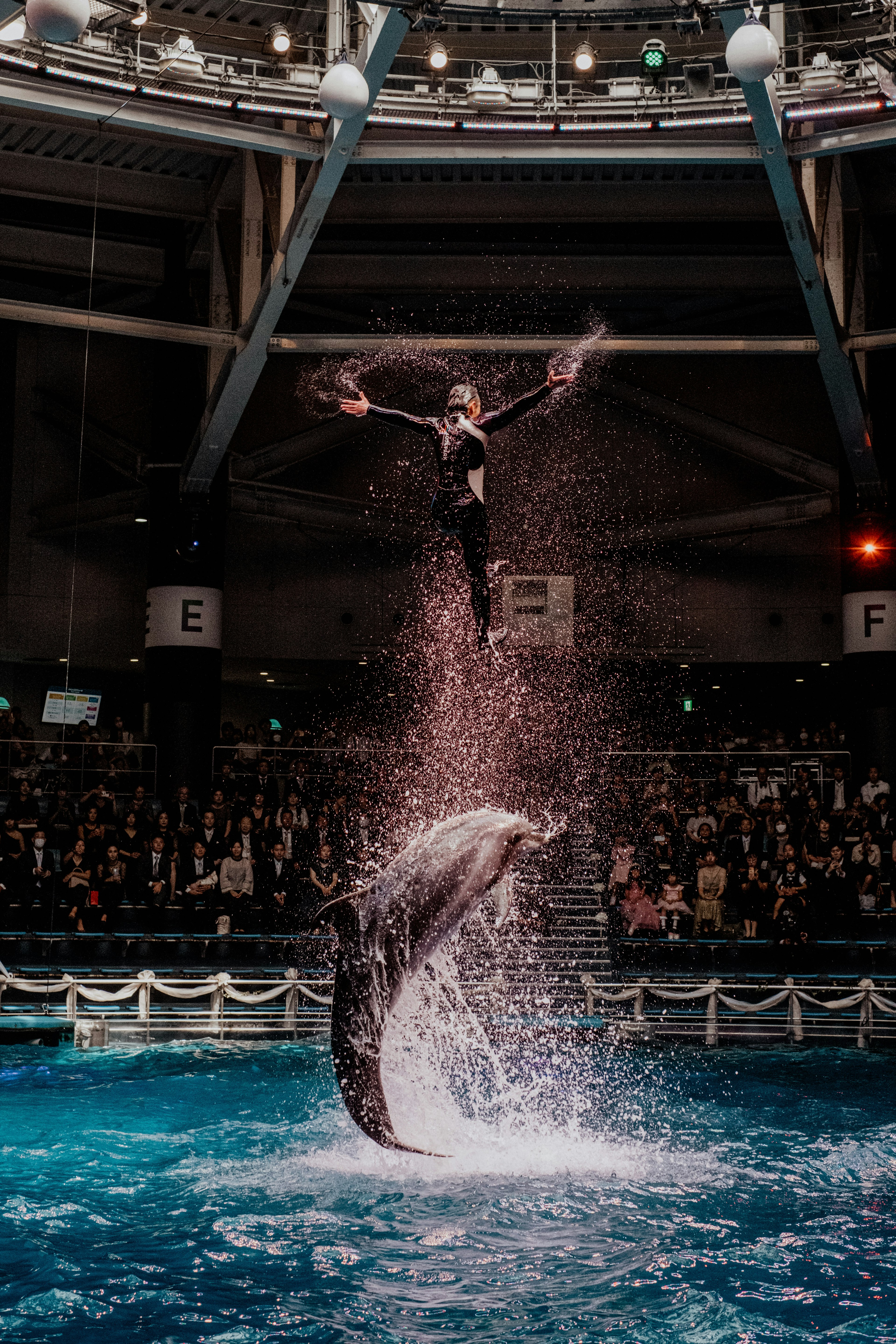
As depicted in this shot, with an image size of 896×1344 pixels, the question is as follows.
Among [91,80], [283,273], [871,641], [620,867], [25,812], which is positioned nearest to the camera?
[91,80]

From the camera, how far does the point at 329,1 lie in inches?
542

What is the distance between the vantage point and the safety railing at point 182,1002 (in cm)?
1323

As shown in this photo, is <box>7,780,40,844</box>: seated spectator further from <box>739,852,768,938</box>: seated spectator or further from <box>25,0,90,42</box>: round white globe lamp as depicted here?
<box>25,0,90,42</box>: round white globe lamp

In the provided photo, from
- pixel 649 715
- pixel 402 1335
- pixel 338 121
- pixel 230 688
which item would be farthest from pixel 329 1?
pixel 230 688

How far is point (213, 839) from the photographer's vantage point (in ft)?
54.9

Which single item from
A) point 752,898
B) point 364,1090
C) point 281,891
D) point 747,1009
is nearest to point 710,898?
point 752,898

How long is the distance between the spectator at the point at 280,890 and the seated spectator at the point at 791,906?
5638 mm

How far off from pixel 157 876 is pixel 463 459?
8.99 metres

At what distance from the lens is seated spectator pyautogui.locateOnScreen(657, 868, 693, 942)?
15742 millimetres

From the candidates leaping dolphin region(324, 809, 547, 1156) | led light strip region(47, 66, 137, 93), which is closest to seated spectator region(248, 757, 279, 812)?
led light strip region(47, 66, 137, 93)

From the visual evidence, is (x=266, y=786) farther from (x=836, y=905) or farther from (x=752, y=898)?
(x=836, y=905)

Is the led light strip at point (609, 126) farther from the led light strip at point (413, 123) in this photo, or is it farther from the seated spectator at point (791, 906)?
the seated spectator at point (791, 906)

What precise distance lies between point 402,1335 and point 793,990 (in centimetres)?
789

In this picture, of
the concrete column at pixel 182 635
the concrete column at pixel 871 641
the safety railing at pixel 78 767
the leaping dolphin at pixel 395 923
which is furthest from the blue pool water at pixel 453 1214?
the concrete column at pixel 871 641
